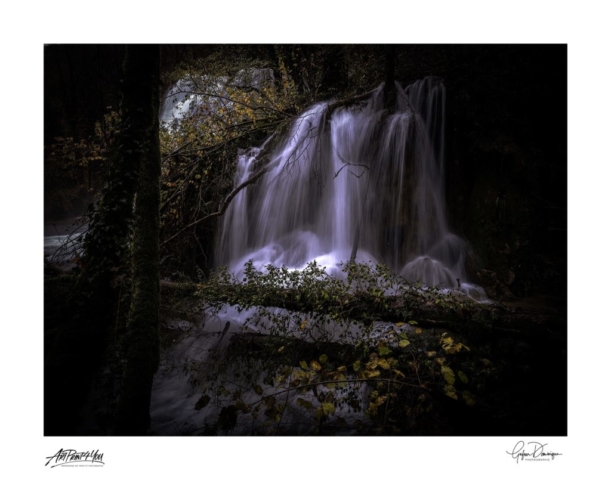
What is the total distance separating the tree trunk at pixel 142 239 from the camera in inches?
106

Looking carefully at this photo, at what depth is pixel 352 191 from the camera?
189 inches

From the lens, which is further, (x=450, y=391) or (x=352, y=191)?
(x=352, y=191)

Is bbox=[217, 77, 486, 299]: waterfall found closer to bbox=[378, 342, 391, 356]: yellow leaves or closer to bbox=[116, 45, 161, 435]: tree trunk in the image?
bbox=[378, 342, 391, 356]: yellow leaves

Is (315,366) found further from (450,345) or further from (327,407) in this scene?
(450,345)

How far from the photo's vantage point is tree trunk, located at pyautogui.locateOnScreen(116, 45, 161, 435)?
2.69 meters

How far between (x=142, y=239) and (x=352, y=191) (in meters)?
2.83

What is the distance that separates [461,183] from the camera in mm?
4832

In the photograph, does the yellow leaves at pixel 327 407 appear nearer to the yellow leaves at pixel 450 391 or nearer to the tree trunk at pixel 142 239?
the yellow leaves at pixel 450 391

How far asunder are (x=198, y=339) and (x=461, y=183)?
12.5ft
